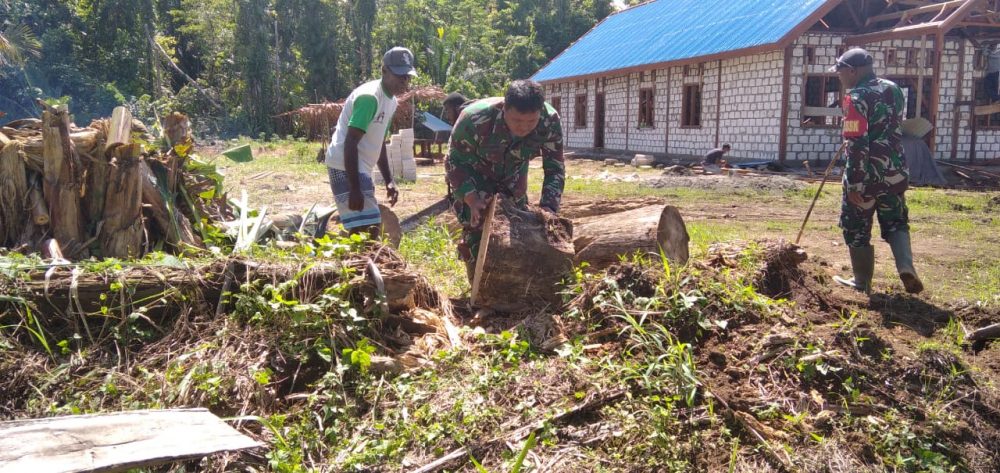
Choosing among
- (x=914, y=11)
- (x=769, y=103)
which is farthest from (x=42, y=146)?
(x=914, y=11)

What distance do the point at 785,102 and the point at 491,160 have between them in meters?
12.7

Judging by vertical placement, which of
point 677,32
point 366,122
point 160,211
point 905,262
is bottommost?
point 905,262

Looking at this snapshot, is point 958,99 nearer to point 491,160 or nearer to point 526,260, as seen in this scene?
point 491,160

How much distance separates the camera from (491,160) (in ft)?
14.1

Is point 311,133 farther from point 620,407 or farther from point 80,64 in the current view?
point 620,407

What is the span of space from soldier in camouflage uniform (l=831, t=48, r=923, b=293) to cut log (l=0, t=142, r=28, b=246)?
5476mm

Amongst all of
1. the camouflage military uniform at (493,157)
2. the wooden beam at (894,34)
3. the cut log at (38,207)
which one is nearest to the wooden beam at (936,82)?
the wooden beam at (894,34)

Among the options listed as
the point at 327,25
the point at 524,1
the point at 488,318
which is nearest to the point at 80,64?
the point at 327,25

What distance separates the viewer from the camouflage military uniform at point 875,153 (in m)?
4.72

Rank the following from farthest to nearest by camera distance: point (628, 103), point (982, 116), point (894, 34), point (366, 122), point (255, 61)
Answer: point (255, 61) < point (628, 103) < point (982, 116) < point (894, 34) < point (366, 122)

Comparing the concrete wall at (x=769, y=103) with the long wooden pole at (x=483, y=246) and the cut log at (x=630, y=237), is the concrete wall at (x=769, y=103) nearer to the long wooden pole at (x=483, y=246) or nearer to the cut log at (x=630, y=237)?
the cut log at (x=630, y=237)

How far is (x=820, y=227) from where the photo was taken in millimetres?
8438

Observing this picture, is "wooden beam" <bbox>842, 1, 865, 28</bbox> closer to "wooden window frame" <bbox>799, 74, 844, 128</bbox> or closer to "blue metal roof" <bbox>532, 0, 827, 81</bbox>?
"blue metal roof" <bbox>532, 0, 827, 81</bbox>

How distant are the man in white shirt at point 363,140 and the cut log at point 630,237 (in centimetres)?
139
